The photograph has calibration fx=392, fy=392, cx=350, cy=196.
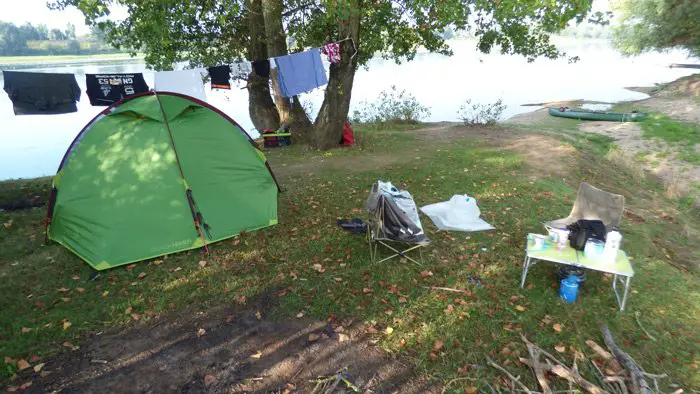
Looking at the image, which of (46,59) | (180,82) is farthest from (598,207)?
(46,59)

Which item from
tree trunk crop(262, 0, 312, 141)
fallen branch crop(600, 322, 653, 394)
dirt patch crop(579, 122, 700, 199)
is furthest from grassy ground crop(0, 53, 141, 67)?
dirt patch crop(579, 122, 700, 199)

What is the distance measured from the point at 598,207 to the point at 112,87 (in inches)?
313

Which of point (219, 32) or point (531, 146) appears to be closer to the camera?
point (531, 146)

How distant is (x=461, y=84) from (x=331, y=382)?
3458 centimetres

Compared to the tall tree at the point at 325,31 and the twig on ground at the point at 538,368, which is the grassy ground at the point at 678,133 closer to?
the tall tree at the point at 325,31

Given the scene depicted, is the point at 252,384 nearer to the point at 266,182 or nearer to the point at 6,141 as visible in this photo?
the point at 266,182

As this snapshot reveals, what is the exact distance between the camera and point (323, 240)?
548cm

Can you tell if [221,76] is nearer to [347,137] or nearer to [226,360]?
[347,137]

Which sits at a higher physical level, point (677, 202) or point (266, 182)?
point (266, 182)

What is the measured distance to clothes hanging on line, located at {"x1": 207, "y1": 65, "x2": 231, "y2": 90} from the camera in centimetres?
816

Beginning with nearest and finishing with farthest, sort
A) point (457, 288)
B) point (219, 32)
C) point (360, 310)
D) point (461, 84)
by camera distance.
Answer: point (360, 310) → point (457, 288) → point (219, 32) → point (461, 84)

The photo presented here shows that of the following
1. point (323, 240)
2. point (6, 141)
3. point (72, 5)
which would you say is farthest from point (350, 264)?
point (6, 141)

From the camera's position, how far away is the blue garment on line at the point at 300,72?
8766 millimetres

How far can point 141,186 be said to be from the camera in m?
5.05
